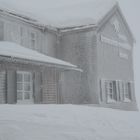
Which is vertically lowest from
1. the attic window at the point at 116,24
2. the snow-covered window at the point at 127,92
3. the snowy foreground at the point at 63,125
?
the snowy foreground at the point at 63,125

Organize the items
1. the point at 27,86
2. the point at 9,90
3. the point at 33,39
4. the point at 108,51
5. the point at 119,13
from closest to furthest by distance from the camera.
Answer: the point at 9,90 < the point at 27,86 < the point at 33,39 < the point at 108,51 < the point at 119,13

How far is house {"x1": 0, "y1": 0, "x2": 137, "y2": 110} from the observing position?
17688 millimetres

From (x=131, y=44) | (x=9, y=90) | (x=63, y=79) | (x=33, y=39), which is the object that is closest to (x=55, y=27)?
(x=33, y=39)

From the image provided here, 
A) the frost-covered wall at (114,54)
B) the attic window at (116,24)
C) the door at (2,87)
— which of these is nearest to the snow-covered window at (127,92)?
the frost-covered wall at (114,54)

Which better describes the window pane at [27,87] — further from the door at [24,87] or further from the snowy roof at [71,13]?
the snowy roof at [71,13]

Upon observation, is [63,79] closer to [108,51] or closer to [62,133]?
[108,51]

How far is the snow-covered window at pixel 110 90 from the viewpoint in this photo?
73.2 feet

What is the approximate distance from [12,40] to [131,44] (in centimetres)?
1215

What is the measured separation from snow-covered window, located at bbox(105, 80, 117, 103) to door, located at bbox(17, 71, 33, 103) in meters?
5.93

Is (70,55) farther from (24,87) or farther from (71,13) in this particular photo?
(24,87)

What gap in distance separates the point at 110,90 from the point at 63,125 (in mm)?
14020

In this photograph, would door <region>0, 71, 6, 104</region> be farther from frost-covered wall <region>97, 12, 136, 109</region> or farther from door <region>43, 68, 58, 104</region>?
frost-covered wall <region>97, 12, 136, 109</region>

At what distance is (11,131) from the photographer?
26.3 feet

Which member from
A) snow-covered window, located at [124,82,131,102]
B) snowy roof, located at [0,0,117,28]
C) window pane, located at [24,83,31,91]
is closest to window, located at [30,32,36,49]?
snowy roof, located at [0,0,117,28]
